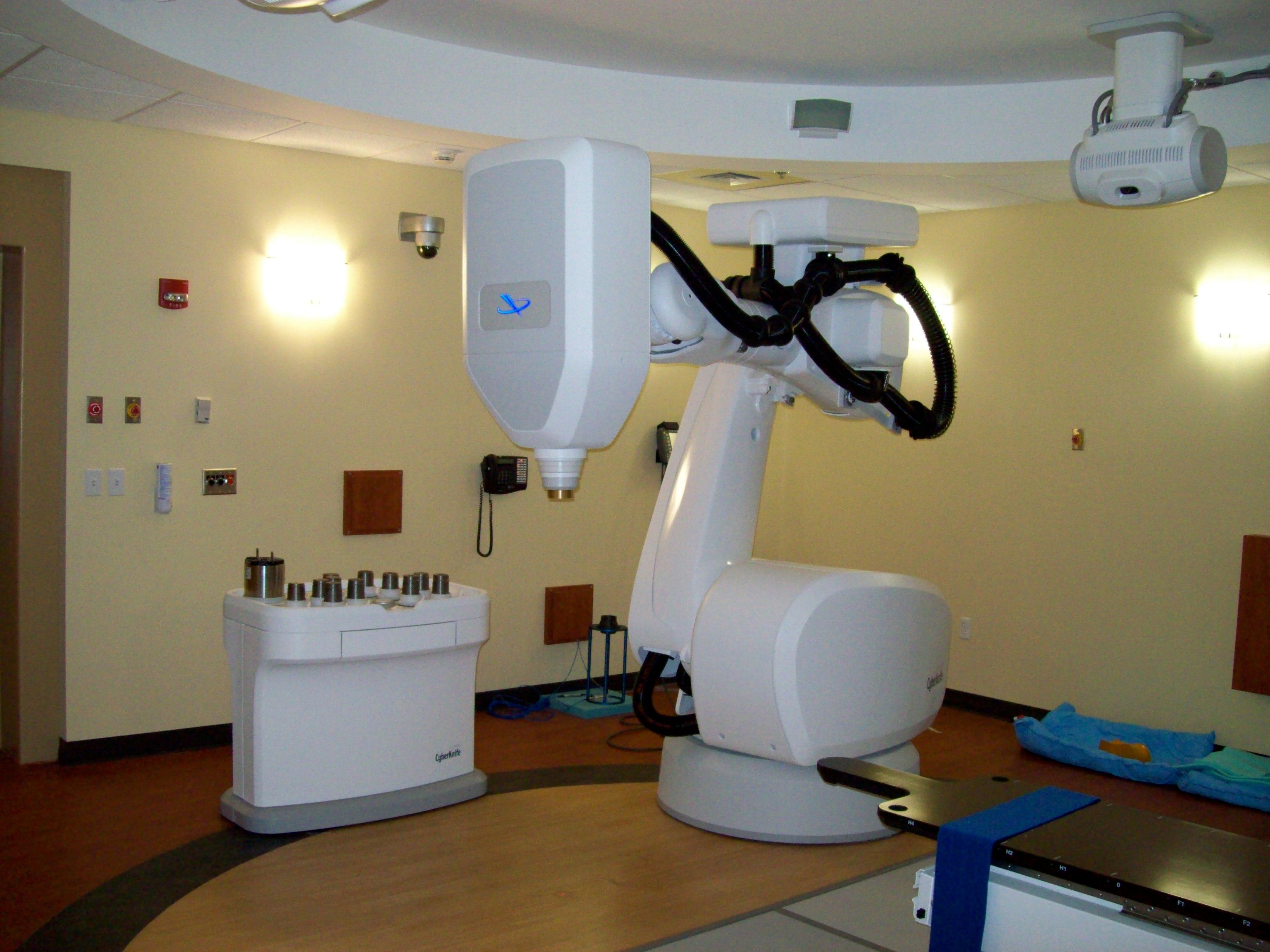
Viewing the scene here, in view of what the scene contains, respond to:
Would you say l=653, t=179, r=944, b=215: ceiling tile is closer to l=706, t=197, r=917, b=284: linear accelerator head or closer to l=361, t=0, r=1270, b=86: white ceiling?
l=361, t=0, r=1270, b=86: white ceiling

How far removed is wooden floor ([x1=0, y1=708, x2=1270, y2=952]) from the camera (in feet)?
11.9

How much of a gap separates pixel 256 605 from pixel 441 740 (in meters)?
0.87

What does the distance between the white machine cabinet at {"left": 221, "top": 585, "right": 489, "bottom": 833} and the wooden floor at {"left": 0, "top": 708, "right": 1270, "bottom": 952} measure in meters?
0.33

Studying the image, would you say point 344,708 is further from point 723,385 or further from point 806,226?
point 806,226

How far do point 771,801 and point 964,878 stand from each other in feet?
6.76

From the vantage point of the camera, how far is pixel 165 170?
15.9ft

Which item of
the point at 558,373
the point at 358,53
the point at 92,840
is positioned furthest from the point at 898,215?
the point at 92,840

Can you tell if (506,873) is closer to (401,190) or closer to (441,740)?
(441,740)

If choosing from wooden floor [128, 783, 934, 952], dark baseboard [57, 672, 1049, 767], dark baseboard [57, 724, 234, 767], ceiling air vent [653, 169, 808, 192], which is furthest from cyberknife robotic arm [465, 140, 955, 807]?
dark baseboard [57, 724, 234, 767]

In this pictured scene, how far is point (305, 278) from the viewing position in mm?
5258

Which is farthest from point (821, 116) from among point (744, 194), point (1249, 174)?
point (1249, 174)

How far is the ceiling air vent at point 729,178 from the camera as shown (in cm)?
534

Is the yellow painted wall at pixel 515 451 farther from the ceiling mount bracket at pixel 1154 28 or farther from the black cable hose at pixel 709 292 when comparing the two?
the black cable hose at pixel 709 292

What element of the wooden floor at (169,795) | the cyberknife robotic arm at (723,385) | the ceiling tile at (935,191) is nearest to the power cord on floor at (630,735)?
the wooden floor at (169,795)
